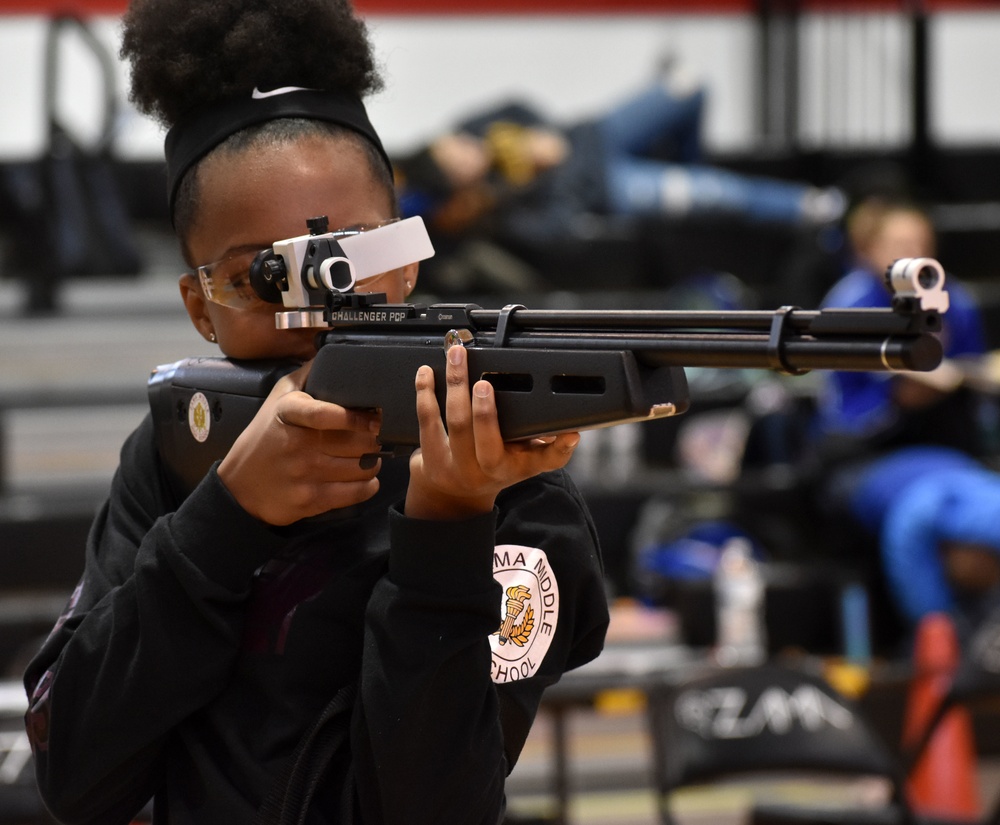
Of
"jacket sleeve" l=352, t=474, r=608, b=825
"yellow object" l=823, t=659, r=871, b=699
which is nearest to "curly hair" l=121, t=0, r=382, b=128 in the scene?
"jacket sleeve" l=352, t=474, r=608, b=825

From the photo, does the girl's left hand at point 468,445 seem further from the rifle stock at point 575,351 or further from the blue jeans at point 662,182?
the blue jeans at point 662,182

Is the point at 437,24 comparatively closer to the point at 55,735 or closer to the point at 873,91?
the point at 873,91

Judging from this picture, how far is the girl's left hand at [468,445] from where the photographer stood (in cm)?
74

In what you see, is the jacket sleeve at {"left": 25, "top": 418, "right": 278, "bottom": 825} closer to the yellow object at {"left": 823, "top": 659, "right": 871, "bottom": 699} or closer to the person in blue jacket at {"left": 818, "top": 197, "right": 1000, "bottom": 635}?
the yellow object at {"left": 823, "top": 659, "right": 871, "bottom": 699}

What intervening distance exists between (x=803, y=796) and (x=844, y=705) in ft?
3.62

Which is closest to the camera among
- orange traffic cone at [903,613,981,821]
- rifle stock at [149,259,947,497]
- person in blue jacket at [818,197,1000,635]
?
rifle stock at [149,259,947,497]

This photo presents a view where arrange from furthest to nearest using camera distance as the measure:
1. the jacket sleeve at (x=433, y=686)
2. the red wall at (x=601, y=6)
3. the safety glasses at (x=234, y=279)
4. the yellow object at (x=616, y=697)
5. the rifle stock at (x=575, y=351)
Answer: the red wall at (x=601, y=6) < the yellow object at (x=616, y=697) < the safety glasses at (x=234, y=279) < the jacket sleeve at (x=433, y=686) < the rifle stock at (x=575, y=351)

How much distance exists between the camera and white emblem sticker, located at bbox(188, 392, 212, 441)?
3.22 ft

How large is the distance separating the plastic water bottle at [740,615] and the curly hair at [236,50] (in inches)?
83.7

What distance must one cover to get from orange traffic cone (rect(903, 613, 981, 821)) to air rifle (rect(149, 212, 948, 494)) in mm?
2117

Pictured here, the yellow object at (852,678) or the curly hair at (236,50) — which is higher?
the curly hair at (236,50)

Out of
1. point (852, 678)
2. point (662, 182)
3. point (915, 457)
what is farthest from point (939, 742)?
point (662, 182)

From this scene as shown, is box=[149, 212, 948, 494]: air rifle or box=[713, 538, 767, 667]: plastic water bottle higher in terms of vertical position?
box=[149, 212, 948, 494]: air rifle

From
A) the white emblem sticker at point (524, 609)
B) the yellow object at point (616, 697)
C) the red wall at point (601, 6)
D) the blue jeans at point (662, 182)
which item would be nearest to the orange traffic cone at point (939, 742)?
the yellow object at point (616, 697)
